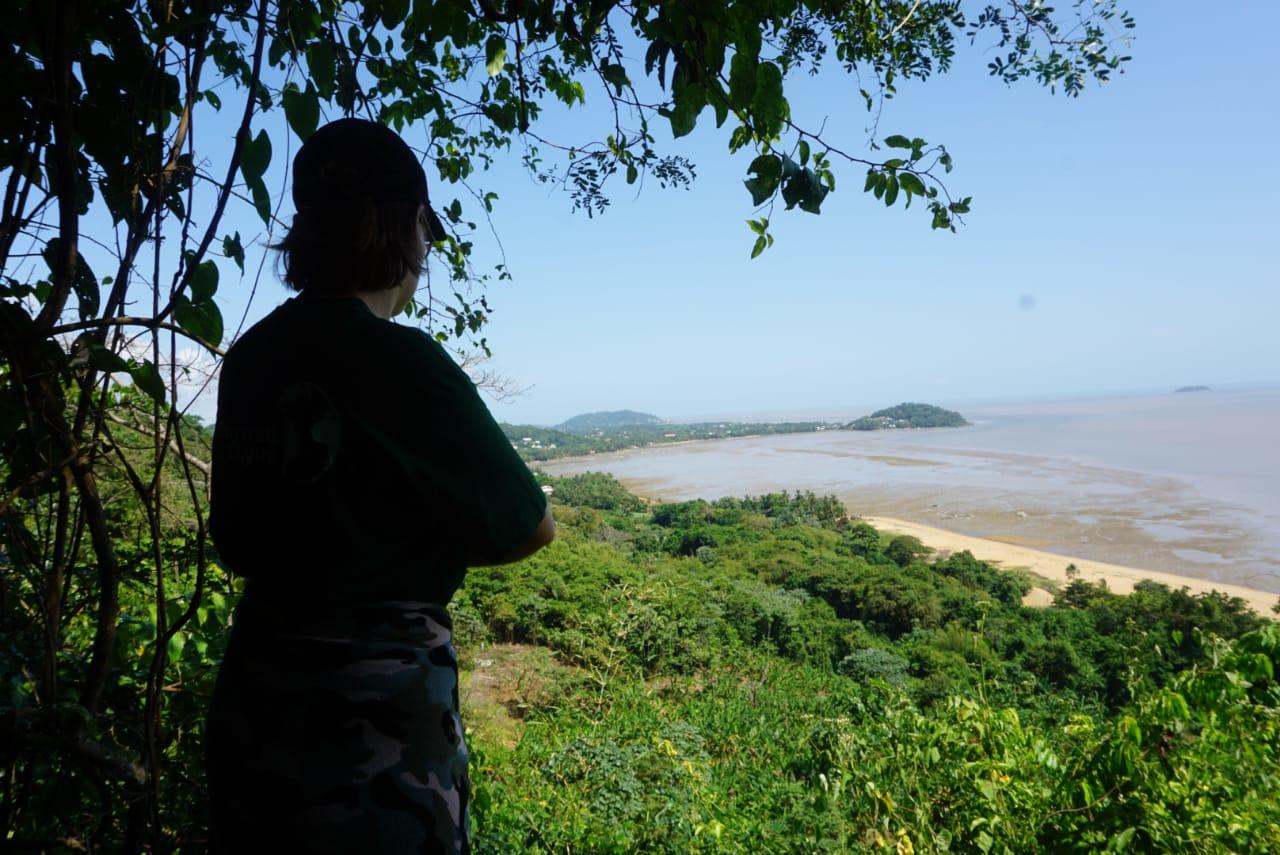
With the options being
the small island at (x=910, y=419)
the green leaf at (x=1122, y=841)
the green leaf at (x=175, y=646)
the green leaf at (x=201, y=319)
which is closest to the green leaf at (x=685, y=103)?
the green leaf at (x=201, y=319)

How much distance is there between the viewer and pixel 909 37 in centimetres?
251

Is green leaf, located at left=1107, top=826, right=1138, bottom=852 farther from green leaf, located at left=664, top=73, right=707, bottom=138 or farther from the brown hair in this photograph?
the brown hair

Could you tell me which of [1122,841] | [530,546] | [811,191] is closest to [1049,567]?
[1122,841]

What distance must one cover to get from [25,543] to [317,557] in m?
0.88

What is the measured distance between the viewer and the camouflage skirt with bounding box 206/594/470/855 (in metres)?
0.53

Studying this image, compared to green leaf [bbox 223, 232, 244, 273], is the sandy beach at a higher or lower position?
A: lower

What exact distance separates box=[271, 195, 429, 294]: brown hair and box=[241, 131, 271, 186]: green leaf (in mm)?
317

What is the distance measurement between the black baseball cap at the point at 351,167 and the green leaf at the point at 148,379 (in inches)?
13.2

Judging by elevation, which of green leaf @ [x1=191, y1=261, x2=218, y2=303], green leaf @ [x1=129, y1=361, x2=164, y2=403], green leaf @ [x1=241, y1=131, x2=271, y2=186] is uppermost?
green leaf @ [x1=241, y1=131, x2=271, y2=186]

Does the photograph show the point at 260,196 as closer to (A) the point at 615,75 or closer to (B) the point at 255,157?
(B) the point at 255,157

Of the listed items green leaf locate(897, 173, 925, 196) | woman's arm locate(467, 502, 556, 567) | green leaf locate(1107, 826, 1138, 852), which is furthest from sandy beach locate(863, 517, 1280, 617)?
woman's arm locate(467, 502, 556, 567)

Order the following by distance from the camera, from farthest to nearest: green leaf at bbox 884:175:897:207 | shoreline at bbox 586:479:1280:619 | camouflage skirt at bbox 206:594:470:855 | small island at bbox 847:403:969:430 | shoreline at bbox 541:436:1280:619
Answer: small island at bbox 847:403:969:430 → shoreline at bbox 541:436:1280:619 → shoreline at bbox 586:479:1280:619 → green leaf at bbox 884:175:897:207 → camouflage skirt at bbox 206:594:470:855

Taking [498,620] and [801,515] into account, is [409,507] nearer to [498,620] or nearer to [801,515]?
[498,620]

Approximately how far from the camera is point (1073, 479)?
25.4 metres
